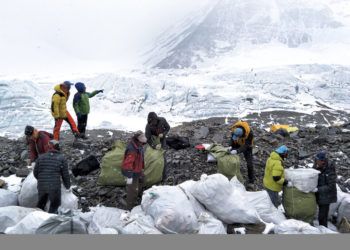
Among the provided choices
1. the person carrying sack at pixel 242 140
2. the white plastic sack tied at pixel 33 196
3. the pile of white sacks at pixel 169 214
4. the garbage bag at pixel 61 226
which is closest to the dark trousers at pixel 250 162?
the person carrying sack at pixel 242 140

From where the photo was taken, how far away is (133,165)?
5699 millimetres

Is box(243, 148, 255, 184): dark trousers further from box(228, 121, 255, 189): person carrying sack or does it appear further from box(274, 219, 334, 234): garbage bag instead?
box(274, 219, 334, 234): garbage bag

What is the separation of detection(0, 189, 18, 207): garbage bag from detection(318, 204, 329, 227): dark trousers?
13.3 ft

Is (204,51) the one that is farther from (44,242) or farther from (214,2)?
(44,242)

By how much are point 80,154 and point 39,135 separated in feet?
6.76

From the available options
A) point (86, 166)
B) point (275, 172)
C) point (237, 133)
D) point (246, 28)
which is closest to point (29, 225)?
point (86, 166)

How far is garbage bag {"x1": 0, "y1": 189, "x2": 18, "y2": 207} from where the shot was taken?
5602 millimetres

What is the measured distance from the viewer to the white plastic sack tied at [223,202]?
5.30 m

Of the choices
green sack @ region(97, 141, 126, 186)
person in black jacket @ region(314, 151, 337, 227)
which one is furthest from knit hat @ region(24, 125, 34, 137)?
person in black jacket @ region(314, 151, 337, 227)

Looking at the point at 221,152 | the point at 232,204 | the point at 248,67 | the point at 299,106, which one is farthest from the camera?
the point at 248,67

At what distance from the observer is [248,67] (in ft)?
99.7

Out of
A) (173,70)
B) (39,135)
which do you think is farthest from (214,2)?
(39,135)

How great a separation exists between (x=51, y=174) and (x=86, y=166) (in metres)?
2.04

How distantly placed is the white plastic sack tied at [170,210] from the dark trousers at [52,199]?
1.05 m
